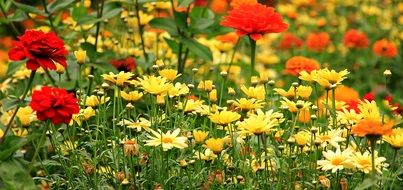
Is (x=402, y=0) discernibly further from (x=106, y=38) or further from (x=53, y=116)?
(x=53, y=116)

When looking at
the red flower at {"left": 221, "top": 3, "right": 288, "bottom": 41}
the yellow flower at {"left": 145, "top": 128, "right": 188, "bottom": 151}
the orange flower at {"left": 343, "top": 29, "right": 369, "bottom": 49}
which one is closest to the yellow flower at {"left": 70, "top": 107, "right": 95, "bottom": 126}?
the yellow flower at {"left": 145, "top": 128, "right": 188, "bottom": 151}

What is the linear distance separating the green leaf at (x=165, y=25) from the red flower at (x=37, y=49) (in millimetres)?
969

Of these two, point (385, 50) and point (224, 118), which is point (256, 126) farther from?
point (385, 50)

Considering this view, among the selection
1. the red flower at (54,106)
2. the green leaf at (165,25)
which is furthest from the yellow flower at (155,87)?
the green leaf at (165,25)

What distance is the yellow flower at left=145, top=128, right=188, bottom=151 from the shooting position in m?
2.01

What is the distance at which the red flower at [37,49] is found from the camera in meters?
2.10

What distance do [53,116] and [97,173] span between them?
0.36 metres

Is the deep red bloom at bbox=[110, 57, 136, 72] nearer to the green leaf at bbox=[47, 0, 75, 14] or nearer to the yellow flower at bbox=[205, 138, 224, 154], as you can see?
the green leaf at bbox=[47, 0, 75, 14]

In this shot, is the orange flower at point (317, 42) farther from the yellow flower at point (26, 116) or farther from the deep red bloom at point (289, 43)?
the yellow flower at point (26, 116)

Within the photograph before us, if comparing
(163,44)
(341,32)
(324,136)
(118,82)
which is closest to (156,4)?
(163,44)

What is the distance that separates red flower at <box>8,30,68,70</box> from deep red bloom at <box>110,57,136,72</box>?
0.91m

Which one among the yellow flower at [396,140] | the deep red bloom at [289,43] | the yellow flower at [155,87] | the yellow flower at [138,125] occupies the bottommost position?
the deep red bloom at [289,43]

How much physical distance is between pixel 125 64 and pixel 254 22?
2.42 feet

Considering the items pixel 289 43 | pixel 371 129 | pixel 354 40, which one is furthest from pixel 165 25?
pixel 354 40
